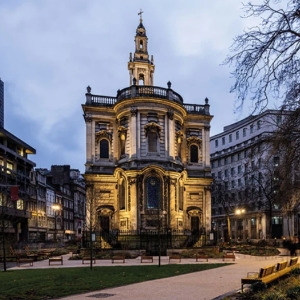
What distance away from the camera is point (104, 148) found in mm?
59188

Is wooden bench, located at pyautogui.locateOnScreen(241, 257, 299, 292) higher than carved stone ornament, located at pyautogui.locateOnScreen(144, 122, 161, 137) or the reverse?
the reverse

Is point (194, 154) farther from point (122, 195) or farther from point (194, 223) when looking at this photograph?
point (122, 195)

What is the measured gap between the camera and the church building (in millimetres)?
53438

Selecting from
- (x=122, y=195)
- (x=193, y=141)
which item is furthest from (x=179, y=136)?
(x=122, y=195)

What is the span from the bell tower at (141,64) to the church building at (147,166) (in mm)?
6804

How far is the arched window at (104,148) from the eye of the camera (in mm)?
59000

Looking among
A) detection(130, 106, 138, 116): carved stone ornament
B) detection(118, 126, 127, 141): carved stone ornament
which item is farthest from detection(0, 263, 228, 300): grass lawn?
detection(118, 126, 127, 141): carved stone ornament

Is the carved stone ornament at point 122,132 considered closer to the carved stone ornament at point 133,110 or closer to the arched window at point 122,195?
the carved stone ornament at point 133,110

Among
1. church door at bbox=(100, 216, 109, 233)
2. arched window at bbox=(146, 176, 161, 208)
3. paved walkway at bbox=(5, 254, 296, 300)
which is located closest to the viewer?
paved walkway at bbox=(5, 254, 296, 300)

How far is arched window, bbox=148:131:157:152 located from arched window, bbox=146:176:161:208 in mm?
3773

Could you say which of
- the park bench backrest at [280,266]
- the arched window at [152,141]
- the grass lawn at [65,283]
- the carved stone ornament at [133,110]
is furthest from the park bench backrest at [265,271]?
the carved stone ornament at [133,110]

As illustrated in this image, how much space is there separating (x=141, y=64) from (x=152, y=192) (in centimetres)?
2046

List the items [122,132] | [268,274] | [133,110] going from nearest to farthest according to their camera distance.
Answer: [268,274] < [133,110] < [122,132]

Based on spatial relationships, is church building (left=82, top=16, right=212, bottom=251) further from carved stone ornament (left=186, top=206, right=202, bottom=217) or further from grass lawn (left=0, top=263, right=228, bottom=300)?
grass lawn (left=0, top=263, right=228, bottom=300)
